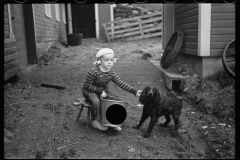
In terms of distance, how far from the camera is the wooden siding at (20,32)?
7855 millimetres

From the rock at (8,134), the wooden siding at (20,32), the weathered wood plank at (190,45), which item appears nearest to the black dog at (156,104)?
the rock at (8,134)

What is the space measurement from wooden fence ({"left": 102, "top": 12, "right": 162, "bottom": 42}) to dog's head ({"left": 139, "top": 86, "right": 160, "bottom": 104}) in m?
12.7

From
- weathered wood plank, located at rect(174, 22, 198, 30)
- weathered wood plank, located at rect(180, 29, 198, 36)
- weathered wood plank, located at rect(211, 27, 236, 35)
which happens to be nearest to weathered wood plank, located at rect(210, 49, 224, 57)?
weathered wood plank, located at rect(211, 27, 236, 35)

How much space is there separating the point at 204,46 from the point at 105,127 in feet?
12.5

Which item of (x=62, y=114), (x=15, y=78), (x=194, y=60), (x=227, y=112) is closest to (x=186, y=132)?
(x=227, y=112)

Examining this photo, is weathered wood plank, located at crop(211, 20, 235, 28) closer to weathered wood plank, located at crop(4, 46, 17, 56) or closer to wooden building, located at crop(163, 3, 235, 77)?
wooden building, located at crop(163, 3, 235, 77)

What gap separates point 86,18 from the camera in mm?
18688

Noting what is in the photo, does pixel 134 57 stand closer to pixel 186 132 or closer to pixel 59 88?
pixel 59 88

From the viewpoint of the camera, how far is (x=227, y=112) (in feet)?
14.8

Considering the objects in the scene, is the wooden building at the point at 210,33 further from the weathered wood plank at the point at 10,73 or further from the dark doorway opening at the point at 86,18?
the dark doorway opening at the point at 86,18

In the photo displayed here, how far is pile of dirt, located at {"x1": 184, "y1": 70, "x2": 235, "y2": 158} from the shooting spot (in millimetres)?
3446

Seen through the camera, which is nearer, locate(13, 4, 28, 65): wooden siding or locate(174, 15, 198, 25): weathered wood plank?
locate(174, 15, 198, 25): weathered wood plank

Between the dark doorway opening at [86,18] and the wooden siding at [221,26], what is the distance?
1347 cm

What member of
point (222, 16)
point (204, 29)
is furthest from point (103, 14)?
point (222, 16)
